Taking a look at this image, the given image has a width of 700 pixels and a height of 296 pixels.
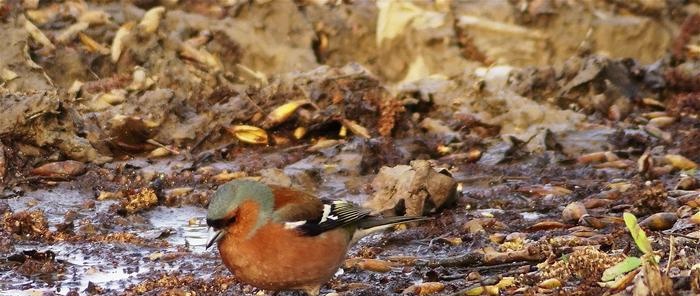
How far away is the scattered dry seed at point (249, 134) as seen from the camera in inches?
360

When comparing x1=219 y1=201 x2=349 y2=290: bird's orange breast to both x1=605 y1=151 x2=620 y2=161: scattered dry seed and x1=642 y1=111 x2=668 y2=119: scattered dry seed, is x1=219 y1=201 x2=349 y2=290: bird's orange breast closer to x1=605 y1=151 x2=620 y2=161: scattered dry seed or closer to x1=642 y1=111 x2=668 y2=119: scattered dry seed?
x1=605 y1=151 x2=620 y2=161: scattered dry seed

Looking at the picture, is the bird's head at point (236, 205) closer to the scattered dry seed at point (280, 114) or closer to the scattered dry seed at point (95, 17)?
the scattered dry seed at point (280, 114)

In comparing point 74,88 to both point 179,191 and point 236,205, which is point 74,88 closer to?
point 179,191

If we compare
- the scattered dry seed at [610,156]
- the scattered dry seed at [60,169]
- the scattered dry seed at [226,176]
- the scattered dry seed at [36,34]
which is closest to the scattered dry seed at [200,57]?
the scattered dry seed at [36,34]

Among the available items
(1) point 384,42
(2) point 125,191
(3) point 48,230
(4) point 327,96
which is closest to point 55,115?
(2) point 125,191

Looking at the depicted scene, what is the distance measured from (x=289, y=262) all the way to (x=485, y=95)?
4973mm

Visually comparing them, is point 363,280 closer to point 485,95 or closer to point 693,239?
point 693,239

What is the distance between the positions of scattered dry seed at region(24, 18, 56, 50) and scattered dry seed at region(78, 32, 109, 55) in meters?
0.31

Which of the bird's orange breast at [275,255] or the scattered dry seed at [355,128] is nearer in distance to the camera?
the bird's orange breast at [275,255]

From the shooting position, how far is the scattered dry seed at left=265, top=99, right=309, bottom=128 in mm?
9188

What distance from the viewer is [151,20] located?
10.5 m

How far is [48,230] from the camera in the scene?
7.06 m

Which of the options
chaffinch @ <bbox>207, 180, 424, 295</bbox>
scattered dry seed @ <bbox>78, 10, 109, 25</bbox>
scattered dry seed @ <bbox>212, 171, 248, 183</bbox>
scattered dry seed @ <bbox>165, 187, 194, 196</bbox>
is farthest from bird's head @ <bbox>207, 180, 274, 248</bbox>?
scattered dry seed @ <bbox>78, 10, 109, 25</bbox>

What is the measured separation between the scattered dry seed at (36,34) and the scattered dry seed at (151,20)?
828 mm
